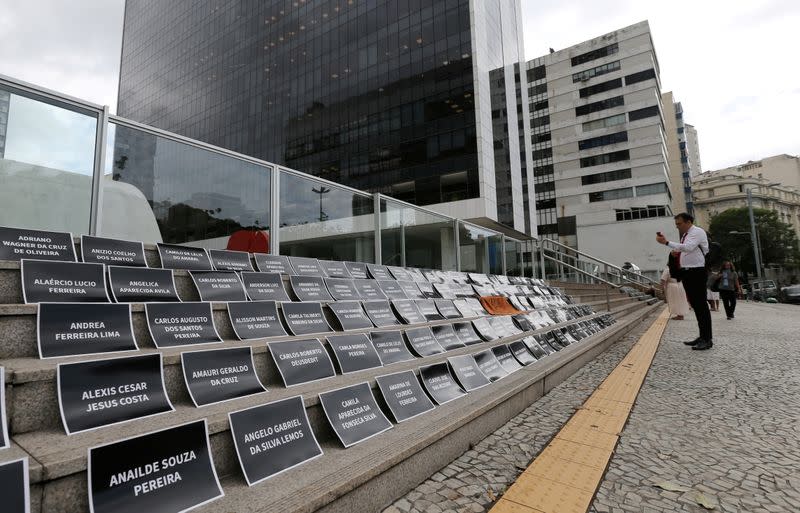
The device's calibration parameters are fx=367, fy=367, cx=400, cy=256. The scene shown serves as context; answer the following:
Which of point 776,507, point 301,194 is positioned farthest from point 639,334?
point 301,194

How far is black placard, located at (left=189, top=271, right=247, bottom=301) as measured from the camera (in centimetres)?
253

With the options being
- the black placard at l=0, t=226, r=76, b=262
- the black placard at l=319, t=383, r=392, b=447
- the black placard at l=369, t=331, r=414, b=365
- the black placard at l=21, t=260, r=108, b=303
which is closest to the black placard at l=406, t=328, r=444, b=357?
the black placard at l=369, t=331, r=414, b=365

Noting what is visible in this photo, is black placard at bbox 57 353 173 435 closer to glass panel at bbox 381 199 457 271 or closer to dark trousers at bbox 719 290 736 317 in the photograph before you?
glass panel at bbox 381 199 457 271

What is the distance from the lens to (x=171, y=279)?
245cm

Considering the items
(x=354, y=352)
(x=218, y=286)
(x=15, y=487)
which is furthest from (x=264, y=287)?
(x=15, y=487)

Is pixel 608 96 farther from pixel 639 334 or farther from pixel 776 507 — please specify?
pixel 776 507

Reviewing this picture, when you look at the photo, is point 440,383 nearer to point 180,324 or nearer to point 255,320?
point 255,320

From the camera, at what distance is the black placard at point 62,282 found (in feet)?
6.04

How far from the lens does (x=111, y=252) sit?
98.9 inches

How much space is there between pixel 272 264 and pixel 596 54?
56.1 meters

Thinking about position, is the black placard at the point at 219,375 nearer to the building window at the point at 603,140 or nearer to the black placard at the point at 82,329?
the black placard at the point at 82,329

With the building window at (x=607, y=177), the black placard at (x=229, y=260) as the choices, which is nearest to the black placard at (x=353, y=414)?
the black placard at (x=229, y=260)

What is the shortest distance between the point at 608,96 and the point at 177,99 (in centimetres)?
5626

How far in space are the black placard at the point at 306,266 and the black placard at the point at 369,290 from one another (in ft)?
1.34
